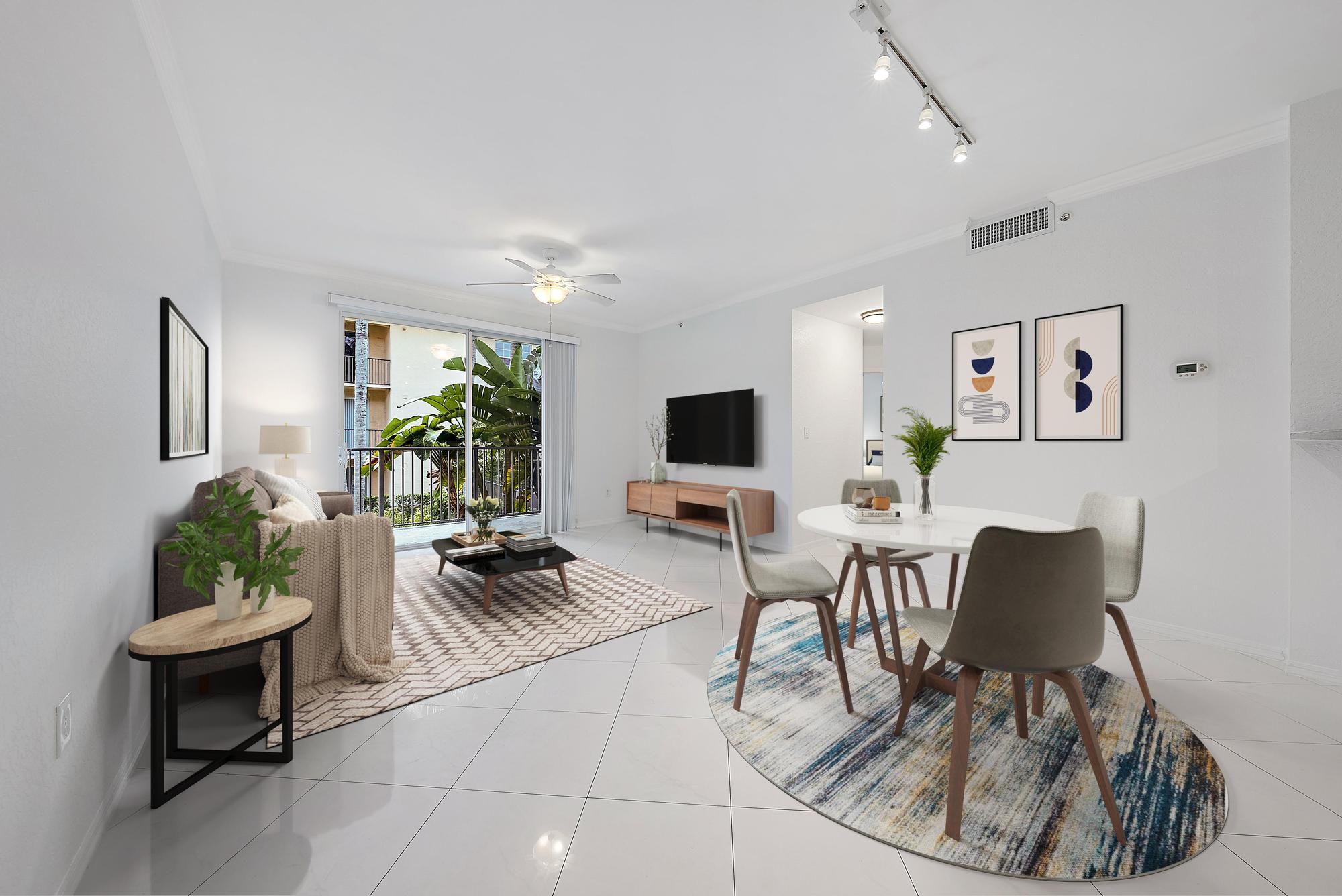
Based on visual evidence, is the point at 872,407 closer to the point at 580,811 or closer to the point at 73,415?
the point at 580,811

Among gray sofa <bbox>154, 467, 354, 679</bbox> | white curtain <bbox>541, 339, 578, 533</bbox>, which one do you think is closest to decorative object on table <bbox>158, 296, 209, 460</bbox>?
gray sofa <bbox>154, 467, 354, 679</bbox>

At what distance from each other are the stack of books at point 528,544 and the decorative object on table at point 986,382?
3115 millimetres

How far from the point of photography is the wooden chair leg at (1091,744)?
141 centimetres

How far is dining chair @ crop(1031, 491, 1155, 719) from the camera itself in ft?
6.64

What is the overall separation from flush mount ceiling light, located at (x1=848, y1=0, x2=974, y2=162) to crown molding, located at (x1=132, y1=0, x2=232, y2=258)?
101 inches

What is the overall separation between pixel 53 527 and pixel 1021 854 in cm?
263

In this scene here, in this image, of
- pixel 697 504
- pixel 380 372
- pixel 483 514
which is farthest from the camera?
pixel 380 372

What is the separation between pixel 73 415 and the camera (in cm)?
134

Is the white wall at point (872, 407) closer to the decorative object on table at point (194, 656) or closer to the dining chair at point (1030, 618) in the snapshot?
the dining chair at point (1030, 618)

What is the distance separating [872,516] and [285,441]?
14.4 ft

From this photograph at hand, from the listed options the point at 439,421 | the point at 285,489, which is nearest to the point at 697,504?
the point at 439,421

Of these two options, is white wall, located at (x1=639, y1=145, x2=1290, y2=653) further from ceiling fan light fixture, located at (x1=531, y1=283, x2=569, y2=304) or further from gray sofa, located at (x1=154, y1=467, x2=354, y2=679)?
gray sofa, located at (x1=154, y1=467, x2=354, y2=679)

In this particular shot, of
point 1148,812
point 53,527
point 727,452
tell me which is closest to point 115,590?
point 53,527

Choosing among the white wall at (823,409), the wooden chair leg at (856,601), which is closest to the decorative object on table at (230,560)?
the wooden chair leg at (856,601)
